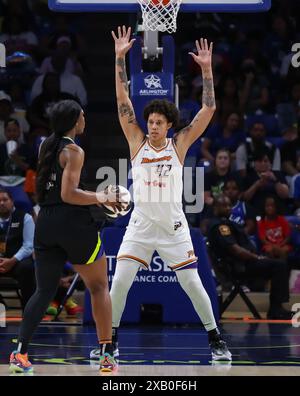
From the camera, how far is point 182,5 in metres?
9.43

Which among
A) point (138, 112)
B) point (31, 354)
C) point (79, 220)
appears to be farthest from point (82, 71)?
point (79, 220)

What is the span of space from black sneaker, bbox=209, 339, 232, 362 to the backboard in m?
3.24

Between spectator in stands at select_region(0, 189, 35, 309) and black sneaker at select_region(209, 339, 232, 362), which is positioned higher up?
spectator in stands at select_region(0, 189, 35, 309)

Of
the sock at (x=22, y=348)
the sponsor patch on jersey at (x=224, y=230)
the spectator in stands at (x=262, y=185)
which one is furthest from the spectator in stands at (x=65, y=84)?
the sock at (x=22, y=348)

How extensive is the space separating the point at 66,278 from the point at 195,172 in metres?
1.99

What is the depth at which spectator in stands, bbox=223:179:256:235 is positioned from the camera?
41.7 feet

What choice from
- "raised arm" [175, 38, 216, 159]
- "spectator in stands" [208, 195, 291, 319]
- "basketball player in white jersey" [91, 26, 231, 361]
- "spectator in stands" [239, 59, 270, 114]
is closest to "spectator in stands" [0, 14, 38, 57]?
"spectator in stands" [239, 59, 270, 114]

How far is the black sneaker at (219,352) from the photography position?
7934 millimetres

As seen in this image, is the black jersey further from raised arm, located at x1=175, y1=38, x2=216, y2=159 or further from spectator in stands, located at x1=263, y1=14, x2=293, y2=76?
spectator in stands, located at x1=263, y1=14, x2=293, y2=76

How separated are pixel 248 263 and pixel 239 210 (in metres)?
1.09

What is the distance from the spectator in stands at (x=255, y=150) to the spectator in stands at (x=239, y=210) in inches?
43.7

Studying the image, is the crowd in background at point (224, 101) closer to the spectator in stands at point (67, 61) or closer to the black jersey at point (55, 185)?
the spectator in stands at point (67, 61)
